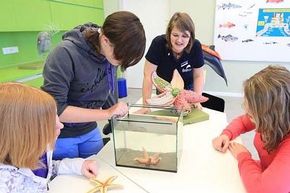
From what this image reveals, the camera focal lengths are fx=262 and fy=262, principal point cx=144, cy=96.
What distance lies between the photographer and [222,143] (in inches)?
44.4

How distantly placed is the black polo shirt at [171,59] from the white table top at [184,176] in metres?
0.65

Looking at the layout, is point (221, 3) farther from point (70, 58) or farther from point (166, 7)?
point (70, 58)

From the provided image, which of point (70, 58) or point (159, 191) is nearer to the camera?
point (159, 191)

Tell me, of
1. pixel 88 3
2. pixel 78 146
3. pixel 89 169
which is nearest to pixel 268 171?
pixel 89 169

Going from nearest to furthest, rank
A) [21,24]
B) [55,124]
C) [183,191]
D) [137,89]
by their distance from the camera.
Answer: [55,124]
[183,191]
[21,24]
[137,89]

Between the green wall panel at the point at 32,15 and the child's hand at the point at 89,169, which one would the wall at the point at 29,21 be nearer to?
the green wall panel at the point at 32,15

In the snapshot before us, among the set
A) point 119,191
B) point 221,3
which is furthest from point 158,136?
point 221,3

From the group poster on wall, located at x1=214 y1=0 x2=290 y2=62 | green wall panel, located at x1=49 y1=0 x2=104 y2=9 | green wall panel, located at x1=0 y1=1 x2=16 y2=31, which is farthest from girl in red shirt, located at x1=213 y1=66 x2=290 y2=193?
poster on wall, located at x1=214 y1=0 x2=290 y2=62

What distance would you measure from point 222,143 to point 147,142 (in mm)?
324

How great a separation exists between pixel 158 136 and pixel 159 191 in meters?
0.27

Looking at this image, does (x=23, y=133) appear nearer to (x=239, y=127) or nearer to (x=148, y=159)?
(x=148, y=159)

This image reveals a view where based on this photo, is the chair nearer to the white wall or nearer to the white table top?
the white table top

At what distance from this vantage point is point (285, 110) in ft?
→ 2.61

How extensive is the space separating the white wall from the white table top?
2833mm
